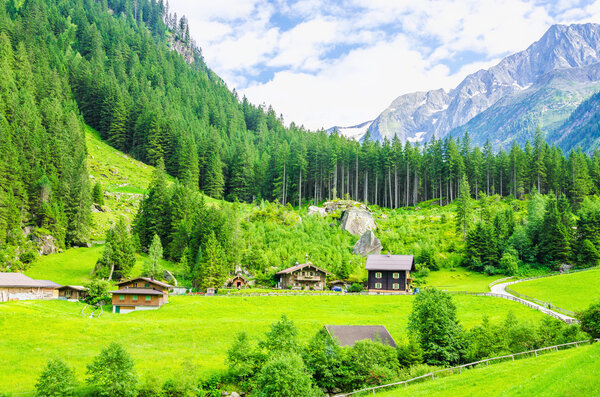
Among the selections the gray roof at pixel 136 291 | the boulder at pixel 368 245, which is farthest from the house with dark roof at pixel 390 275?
the gray roof at pixel 136 291

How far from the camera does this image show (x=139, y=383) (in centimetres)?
3475

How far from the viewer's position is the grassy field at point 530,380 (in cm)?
1814

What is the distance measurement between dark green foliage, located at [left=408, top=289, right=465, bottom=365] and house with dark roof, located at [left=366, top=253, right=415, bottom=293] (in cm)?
3232

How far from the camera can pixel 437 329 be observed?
39.4 meters

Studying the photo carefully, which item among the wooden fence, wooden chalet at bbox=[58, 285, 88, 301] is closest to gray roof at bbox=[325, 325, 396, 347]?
the wooden fence

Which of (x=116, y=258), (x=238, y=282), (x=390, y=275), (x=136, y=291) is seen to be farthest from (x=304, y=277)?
(x=116, y=258)

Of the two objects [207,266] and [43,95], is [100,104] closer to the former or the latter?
[43,95]

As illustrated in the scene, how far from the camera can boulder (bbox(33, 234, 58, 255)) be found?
79.2 m

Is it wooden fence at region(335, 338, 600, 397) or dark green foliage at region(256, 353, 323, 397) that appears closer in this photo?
dark green foliage at region(256, 353, 323, 397)

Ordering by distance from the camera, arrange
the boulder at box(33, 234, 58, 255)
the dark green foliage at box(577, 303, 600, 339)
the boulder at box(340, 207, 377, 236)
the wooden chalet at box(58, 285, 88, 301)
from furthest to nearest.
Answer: the boulder at box(340, 207, 377, 236)
the boulder at box(33, 234, 58, 255)
the wooden chalet at box(58, 285, 88, 301)
the dark green foliage at box(577, 303, 600, 339)

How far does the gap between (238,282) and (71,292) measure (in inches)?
1045

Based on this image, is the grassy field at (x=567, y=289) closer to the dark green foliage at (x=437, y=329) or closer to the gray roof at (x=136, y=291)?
the dark green foliage at (x=437, y=329)

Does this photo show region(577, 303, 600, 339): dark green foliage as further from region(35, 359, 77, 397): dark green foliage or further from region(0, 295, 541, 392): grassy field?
region(35, 359, 77, 397): dark green foliage

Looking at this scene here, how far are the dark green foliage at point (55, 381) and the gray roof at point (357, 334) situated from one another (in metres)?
22.4
